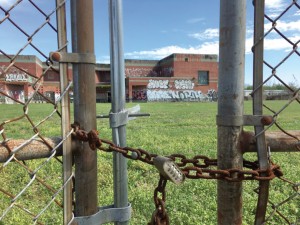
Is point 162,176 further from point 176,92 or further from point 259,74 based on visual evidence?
point 176,92

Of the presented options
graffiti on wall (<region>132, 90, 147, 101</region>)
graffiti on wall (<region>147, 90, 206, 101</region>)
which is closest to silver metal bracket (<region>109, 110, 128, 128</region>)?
graffiti on wall (<region>147, 90, 206, 101</region>)

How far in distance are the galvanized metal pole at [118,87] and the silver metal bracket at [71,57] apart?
9 centimetres

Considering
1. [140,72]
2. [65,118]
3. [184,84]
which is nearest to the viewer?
[65,118]

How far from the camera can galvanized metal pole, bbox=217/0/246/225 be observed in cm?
97

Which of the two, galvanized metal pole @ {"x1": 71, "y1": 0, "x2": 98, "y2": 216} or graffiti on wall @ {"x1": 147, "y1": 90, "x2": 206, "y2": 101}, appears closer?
galvanized metal pole @ {"x1": 71, "y1": 0, "x2": 98, "y2": 216}

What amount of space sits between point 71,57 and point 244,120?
0.63 metres

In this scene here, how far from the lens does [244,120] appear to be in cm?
102

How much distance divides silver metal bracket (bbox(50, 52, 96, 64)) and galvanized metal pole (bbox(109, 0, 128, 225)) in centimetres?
9

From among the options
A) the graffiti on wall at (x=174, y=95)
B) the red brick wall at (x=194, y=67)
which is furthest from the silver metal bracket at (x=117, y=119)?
the red brick wall at (x=194, y=67)

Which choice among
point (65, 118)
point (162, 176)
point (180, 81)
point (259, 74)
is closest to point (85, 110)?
point (65, 118)

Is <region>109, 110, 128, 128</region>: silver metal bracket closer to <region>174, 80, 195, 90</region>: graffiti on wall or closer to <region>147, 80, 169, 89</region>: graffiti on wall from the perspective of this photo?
<region>147, 80, 169, 89</region>: graffiti on wall

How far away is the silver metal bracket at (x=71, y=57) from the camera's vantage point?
100 centimetres

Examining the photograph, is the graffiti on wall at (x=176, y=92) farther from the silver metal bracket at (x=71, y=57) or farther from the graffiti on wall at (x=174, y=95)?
the silver metal bracket at (x=71, y=57)

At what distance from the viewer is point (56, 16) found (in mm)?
1026
